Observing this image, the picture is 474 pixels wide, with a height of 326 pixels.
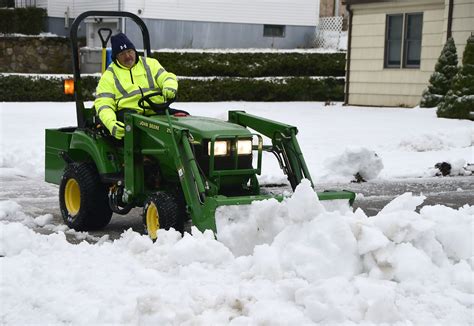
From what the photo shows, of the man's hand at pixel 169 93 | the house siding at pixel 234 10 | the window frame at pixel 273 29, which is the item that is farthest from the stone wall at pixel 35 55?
the man's hand at pixel 169 93

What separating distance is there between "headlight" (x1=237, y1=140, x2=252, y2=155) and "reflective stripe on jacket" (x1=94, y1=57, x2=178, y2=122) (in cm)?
106

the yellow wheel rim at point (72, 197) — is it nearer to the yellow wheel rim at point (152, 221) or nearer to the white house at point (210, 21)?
the yellow wheel rim at point (152, 221)

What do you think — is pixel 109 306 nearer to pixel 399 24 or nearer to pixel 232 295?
pixel 232 295

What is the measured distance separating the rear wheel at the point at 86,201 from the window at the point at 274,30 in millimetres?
23568

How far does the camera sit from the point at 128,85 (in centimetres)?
782

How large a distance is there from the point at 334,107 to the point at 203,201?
56.4ft

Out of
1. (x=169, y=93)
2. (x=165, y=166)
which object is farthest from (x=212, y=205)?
(x=169, y=93)

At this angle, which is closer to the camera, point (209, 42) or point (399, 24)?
point (399, 24)

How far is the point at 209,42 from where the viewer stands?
97.4 feet

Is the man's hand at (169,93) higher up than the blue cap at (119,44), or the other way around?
the blue cap at (119,44)

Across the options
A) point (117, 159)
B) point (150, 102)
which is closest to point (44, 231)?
point (117, 159)

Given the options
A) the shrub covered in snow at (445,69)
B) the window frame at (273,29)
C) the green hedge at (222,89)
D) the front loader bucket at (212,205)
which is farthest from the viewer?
the window frame at (273,29)

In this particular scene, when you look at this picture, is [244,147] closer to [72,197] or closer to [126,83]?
[126,83]

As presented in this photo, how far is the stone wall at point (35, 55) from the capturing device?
89.7 feet
